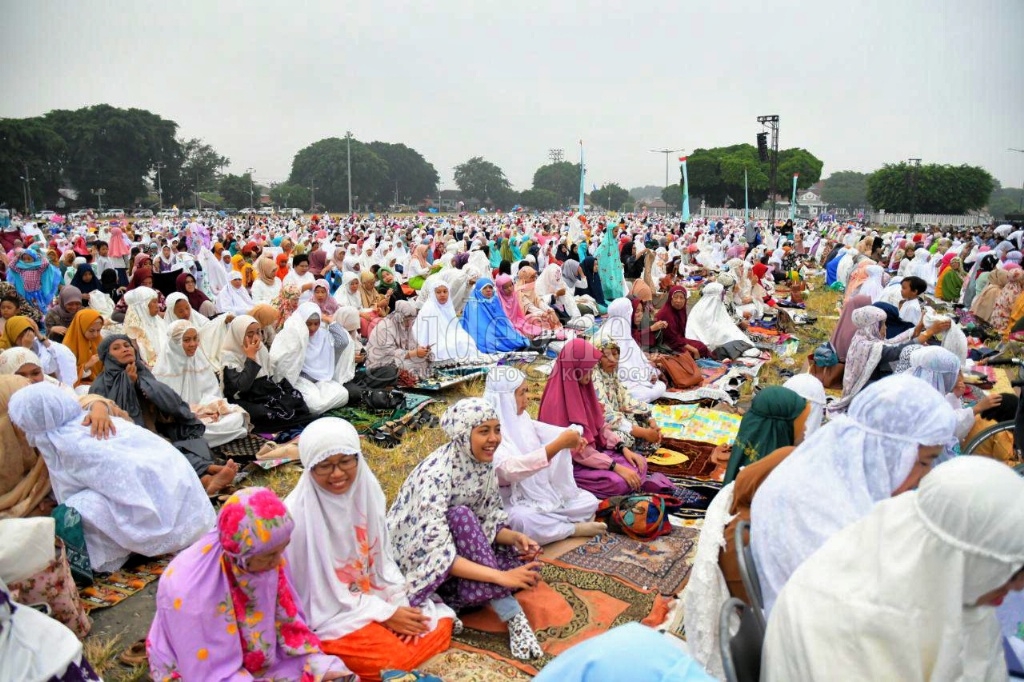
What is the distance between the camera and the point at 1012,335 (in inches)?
353

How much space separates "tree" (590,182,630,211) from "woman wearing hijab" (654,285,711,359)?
86.4 meters

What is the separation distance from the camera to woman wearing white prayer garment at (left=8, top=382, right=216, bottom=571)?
3.41 meters

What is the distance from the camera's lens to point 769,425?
326cm

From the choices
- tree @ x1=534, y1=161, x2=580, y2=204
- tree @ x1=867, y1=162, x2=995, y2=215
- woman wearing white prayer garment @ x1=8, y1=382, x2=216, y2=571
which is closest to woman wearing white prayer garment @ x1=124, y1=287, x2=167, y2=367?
woman wearing white prayer garment @ x1=8, y1=382, x2=216, y2=571

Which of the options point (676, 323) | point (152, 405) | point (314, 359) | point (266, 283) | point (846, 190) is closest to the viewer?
point (152, 405)

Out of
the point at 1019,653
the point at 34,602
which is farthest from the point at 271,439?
the point at 1019,653

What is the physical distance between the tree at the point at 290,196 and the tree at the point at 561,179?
1575 inches

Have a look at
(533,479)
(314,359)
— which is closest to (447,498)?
(533,479)

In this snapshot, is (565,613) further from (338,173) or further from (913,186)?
(338,173)

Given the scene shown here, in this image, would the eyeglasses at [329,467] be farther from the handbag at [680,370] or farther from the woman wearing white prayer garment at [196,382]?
the handbag at [680,370]

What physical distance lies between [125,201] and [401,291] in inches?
1968

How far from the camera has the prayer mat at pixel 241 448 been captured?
495 cm

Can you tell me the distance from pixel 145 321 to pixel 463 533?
492 centimetres

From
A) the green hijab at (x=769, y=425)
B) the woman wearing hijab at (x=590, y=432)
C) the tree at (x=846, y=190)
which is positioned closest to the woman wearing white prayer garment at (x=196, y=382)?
the woman wearing hijab at (x=590, y=432)
